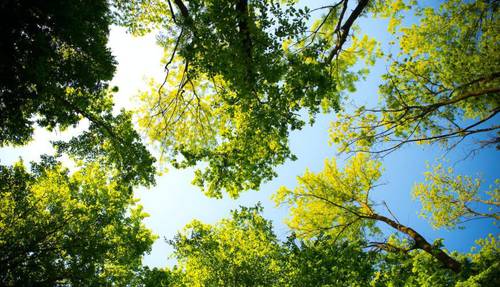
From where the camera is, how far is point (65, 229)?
371 inches

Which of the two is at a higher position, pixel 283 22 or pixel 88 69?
pixel 283 22

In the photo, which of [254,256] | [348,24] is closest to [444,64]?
[348,24]

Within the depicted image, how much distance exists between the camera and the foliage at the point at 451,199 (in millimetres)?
15352

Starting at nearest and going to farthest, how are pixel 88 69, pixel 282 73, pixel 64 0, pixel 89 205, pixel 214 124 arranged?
pixel 64 0 → pixel 88 69 → pixel 282 73 → pixel 89 205 → pixel 214 124

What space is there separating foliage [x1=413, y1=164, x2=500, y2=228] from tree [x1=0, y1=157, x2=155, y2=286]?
1614 cm

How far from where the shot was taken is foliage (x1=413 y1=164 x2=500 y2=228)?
50.4ft

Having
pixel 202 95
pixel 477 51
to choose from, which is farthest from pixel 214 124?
pixel 477 51

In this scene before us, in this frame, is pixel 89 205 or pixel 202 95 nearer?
pixel 89 205

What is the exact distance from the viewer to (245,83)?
8797 mm

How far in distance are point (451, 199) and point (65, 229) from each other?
19.4 meters

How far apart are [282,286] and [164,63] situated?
10.9 m

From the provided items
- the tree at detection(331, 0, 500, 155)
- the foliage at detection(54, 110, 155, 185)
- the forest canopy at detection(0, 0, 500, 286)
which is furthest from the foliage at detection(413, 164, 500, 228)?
the foliage at detection(54, 110, 155, 185)

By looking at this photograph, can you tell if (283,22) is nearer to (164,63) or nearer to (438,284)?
(164,63)

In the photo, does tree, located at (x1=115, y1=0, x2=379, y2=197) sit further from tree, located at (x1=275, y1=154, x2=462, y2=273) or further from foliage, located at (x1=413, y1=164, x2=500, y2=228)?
foliage, located at (x1=413, y1=164, x2=500, y2=228)
